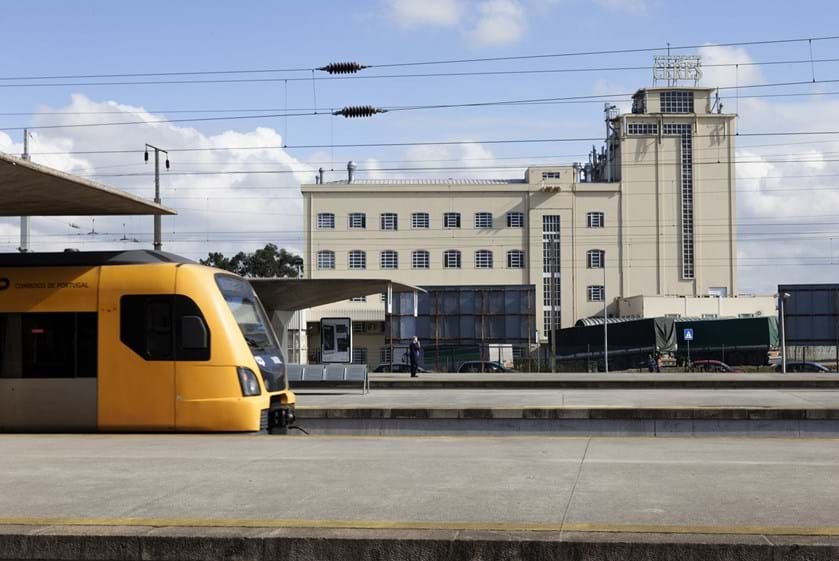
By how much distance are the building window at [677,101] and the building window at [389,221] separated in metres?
24.0

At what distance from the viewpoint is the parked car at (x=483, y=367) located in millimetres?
47938

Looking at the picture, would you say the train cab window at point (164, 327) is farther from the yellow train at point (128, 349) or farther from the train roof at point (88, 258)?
the train roof at point (88, 258)

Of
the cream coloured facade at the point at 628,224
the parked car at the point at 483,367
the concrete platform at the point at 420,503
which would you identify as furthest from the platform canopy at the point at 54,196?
the cream coloured facade at the point at 628,224

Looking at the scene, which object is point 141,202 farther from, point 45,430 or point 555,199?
point 555,199

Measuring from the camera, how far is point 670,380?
30.8m

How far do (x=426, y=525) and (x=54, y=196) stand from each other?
35.5 ft

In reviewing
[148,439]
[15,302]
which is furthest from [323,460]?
[15,302]

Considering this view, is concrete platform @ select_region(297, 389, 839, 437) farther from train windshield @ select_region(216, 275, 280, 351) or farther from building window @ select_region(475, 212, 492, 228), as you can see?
building window @ select_region(475, 212, 492, 228)

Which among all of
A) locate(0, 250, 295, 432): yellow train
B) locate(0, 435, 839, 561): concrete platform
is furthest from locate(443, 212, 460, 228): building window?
locate(0, 435, 839, 561): concrete platform

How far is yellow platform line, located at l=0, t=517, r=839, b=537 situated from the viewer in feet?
20.2

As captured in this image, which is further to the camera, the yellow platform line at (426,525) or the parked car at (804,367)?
the parked car at (804,367)

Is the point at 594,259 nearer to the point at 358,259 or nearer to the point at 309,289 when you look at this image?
the point at 358,259

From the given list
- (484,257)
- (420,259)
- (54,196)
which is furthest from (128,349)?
(420,259)

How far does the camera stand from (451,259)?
272ft
